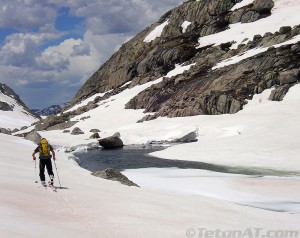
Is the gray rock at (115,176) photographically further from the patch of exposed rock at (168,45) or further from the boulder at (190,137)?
the patch of exposed rock at (168,45)

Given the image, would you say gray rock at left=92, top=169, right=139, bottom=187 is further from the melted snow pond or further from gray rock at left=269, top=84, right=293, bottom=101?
gray rock at left=269, top=84, right=293, bottom=101

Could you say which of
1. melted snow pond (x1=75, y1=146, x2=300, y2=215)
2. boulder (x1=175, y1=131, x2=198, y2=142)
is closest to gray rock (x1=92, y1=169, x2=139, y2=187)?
melted snow pond (x1=75, y1=146, x2=300, y2=215)

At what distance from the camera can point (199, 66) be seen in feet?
321

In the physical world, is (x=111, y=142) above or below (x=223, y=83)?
below

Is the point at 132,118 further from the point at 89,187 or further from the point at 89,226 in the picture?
the point at 89,226

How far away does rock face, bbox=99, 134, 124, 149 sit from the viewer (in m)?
64.2

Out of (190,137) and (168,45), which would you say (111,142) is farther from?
(168,45)

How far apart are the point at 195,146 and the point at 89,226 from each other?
4030 cm

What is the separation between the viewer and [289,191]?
84.3ft

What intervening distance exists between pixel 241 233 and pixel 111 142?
51.4 metres

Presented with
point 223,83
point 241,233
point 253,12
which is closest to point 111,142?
point 223,83

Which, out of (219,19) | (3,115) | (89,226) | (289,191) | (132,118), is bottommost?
(289,191)

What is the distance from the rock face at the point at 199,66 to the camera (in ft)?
237

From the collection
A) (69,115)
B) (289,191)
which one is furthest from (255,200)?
(69,115)
